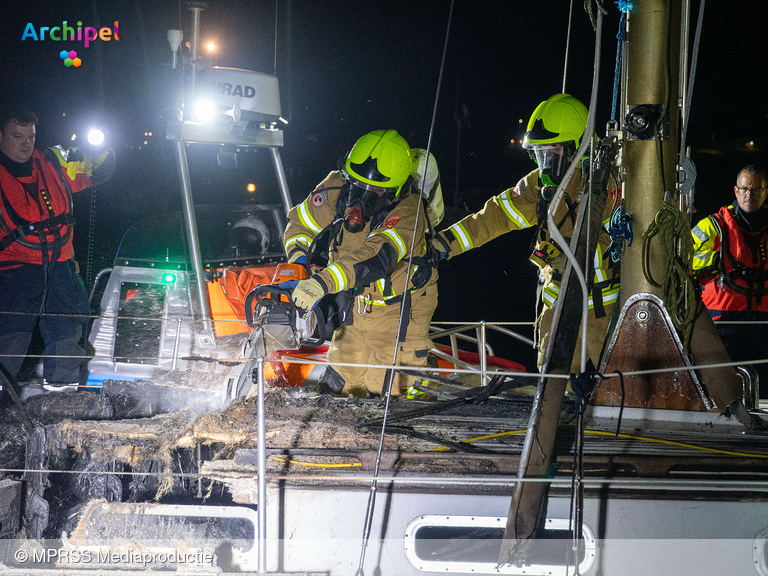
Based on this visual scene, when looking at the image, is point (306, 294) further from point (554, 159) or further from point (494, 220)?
point (554, 159)

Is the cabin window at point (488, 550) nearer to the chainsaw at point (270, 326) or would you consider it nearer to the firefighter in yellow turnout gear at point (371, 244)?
the chainsaw at point (270, 326)

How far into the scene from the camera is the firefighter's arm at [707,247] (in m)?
4.92

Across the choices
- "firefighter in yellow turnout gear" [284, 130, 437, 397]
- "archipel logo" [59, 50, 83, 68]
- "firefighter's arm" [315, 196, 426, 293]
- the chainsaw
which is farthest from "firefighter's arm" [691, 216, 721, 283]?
"archipel logo" [59, 50, 83, 68]

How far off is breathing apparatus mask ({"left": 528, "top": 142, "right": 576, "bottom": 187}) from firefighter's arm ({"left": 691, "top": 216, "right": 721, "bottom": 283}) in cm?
164

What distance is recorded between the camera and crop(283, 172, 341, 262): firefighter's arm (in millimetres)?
4188

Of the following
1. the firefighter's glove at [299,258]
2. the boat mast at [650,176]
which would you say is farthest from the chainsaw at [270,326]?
the boat mast at [650,176]

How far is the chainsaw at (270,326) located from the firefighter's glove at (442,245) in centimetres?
103

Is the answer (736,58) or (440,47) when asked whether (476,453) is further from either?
(736,58)

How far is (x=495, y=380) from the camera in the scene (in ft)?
11.0

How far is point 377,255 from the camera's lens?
146 inches

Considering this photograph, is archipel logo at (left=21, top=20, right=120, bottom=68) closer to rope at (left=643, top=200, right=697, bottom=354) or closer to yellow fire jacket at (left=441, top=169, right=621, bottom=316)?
yellow fire jacket at (left=441, top=169, right=621, bottom=316)

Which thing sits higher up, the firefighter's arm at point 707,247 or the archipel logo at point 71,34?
the archipel logo at point 71,34

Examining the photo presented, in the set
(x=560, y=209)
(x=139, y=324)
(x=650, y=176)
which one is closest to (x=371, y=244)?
(x=560, y=209)

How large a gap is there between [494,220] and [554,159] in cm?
59
